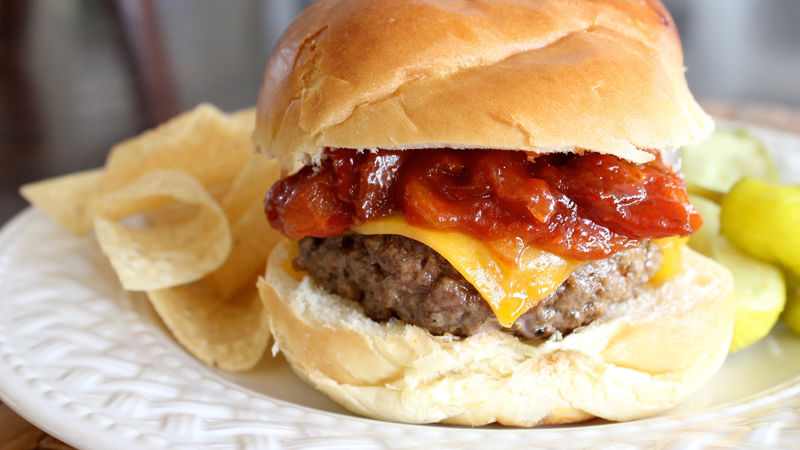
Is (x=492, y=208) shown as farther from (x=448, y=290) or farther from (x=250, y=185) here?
(x=250, y=185)

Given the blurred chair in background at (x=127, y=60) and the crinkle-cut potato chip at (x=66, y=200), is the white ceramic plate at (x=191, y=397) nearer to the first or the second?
the crinkle-cut potato chip at (x=66, y=200)

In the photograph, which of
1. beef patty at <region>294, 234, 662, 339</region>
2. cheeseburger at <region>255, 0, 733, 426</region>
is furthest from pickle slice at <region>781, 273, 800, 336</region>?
beef patty at <region>294, 234, 662, 339</region>

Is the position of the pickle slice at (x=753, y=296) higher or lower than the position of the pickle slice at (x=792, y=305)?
higher

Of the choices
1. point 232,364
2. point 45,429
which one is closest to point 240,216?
point 232,364

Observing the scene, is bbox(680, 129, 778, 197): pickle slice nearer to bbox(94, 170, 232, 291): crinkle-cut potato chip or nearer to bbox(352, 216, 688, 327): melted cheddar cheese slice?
bbox(352, 216, 688, 327): melted cheddar cheese slice

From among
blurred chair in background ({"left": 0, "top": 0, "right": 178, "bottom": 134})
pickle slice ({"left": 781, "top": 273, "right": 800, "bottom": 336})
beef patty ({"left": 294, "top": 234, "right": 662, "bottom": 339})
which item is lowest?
blurred chair in background ({"left": 0, "top": 0, "right": 178, "bottom": 134})

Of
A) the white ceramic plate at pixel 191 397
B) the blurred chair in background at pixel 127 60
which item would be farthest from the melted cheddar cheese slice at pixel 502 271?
the blurred chair in background at pixel 127 60

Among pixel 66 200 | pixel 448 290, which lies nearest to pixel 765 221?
pixel 448 290
